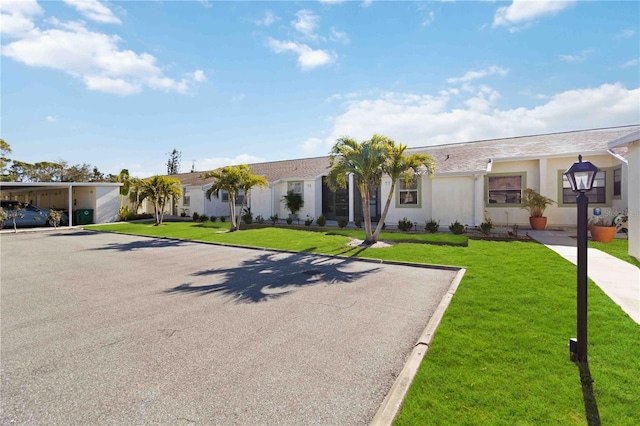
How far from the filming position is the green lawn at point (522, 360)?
2.71 m

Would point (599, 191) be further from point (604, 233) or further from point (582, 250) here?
point (582, 250)

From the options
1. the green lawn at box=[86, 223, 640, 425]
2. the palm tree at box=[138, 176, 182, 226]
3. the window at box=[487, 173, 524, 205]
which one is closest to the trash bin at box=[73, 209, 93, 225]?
the palm tree at box=[138, 176, 182, 226]

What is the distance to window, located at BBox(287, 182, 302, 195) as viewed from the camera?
2203cm

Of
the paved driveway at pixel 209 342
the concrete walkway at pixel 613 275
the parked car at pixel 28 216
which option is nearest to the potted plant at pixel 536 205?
the concrete walkway at pixel 613 275

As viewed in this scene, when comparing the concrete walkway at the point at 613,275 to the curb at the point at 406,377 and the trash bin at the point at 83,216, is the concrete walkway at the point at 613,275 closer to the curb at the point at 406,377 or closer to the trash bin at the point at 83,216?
the curb at the point at 406,377

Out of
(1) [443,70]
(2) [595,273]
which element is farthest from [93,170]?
(2) [595,273]

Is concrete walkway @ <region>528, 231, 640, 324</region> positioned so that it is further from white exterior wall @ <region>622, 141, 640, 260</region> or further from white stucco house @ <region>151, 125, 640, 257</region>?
white stucco house @ <region>151, 125, 640, 257</region>

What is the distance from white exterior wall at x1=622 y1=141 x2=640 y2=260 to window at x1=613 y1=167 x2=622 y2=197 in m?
7.05

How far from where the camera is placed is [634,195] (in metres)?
7.88

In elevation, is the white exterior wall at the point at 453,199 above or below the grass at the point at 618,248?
above

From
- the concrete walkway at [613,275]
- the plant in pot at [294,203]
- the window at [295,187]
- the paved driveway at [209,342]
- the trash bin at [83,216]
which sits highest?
the window at [295,187]

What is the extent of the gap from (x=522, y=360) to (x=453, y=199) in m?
13.6

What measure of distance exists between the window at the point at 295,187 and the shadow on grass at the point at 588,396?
19.3m

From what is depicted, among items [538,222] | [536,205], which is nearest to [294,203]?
[536,205]
